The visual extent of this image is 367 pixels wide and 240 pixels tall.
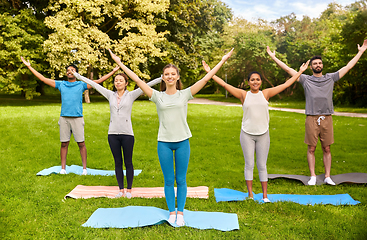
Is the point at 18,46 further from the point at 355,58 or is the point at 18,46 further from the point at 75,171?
the point at 355,58

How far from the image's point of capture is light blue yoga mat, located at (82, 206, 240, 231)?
428cm

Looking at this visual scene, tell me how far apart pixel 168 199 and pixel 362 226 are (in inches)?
109

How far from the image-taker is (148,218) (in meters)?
4.47

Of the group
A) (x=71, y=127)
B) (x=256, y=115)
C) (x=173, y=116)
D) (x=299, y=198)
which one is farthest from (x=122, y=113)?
(x=299, y=198)

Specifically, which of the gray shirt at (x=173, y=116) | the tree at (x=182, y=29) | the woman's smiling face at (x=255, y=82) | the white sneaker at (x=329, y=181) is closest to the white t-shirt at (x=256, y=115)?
the woman's smiling face at (x=255, y=82)

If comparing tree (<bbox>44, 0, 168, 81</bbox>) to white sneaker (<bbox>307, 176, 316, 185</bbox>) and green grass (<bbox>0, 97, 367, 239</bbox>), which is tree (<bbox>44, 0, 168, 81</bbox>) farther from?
white sneaker (<bbox>307, 176, 316, 185</bbox>)

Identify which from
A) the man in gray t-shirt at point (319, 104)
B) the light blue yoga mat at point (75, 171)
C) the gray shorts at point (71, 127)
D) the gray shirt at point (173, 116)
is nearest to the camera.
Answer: the gray shirt at point (173, 116)

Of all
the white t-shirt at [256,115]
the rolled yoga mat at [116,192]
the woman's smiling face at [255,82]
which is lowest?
the rolled yoga mat at [116,192]

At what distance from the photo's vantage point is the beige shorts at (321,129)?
6.21 m

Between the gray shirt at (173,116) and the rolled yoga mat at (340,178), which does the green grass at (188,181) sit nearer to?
the rolled yoga mat at (340,178)

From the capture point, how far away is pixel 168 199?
14.1ft

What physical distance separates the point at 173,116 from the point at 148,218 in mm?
1607

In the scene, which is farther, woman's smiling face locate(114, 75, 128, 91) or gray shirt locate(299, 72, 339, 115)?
gray shirt locate(299, 72, 339, 115)

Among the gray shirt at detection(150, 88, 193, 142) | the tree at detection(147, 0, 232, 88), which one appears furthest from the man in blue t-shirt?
the tree at detection(147, 0, 232, 88)
